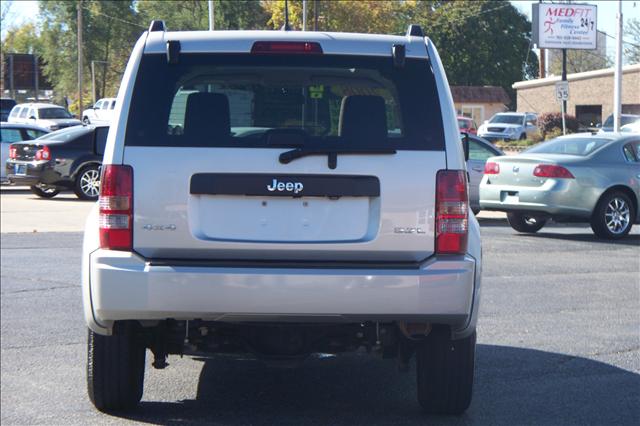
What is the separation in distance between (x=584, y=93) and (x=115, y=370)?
51.1 meters

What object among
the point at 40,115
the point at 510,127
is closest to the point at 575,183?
the point at 510,127

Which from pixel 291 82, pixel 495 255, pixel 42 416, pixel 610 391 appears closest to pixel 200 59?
pixel 291 82

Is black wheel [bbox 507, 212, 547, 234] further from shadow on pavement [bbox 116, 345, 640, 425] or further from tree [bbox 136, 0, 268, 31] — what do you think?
tree [bbox 136, 0, 268, 31]

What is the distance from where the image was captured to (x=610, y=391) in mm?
6660

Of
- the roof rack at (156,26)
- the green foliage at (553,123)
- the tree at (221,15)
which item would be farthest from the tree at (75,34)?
the roof rack at (156,26)

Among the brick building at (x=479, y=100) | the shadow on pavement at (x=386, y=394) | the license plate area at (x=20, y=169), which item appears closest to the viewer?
the shadow on pavement at (x=386, y=394)

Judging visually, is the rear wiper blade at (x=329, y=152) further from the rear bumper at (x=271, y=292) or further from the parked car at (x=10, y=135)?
the parked car at (x=10, y=135)

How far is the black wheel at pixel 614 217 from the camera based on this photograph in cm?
1551

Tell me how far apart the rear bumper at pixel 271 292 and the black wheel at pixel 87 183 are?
1682 cm

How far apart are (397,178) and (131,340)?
1.66m

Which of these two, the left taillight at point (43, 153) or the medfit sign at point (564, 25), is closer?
the left taillight at point (43, 153)

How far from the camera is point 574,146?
16.0 metres

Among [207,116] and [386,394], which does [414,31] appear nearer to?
[207,116]

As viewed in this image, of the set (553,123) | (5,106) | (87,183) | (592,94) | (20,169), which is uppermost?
(592,94)
